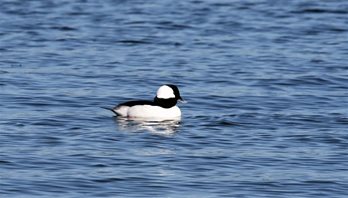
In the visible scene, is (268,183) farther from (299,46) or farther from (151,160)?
(299,46)

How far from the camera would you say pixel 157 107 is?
20.6 m

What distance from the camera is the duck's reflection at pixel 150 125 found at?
19266mm

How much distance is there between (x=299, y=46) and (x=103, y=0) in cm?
1015

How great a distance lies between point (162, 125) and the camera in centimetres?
1998

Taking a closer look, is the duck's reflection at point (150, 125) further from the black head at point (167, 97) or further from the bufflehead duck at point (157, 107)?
the black head at point (167, 97)

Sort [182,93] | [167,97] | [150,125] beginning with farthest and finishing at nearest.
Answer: [182,93]
[167,97]
[150,125]

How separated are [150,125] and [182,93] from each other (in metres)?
2.97

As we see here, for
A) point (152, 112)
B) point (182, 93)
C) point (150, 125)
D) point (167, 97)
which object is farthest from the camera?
point (182, 93)

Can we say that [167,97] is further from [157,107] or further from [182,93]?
[182,93]

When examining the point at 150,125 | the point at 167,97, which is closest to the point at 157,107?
the point at 167,97

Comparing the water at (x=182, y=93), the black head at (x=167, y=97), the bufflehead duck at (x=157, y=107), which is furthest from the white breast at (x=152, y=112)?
the water at (x=182, y=93)

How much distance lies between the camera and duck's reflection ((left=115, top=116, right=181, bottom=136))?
19266 mm

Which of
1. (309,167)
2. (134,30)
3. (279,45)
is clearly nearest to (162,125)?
(309,167)

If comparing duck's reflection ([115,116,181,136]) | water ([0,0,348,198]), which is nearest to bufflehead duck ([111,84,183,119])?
duck's reflection ([115,116,181,136])
